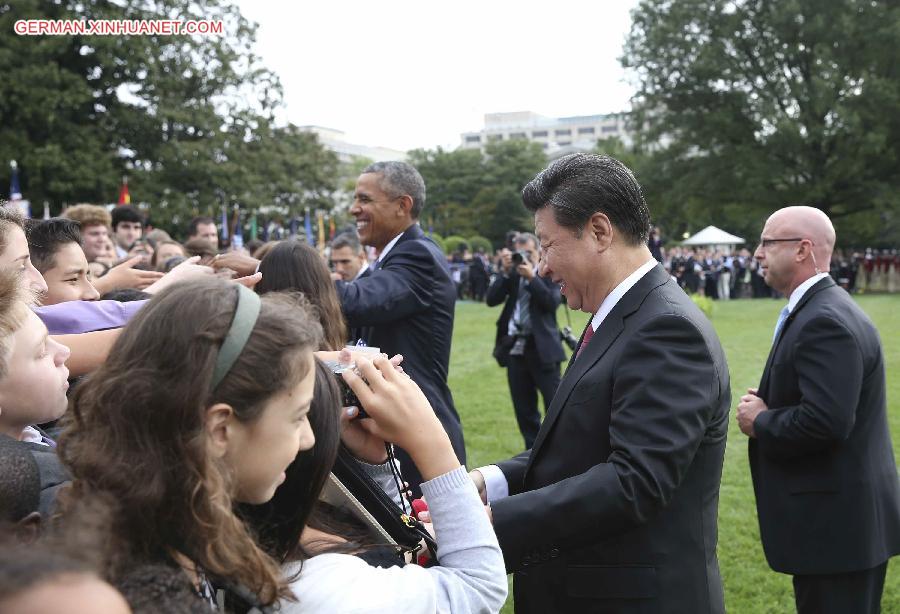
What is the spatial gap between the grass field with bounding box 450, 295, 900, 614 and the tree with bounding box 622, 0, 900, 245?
50.5 feet

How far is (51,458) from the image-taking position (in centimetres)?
172

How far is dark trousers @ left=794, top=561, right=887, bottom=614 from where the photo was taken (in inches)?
142

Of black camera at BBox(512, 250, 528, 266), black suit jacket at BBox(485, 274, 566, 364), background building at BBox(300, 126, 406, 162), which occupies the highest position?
background building at BBox(300, 126, 406, 162)

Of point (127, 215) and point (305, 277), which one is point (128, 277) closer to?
point (305, 277)

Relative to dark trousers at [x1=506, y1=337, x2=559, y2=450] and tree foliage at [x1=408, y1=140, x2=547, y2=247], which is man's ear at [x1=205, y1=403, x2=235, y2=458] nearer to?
dark trousers at [x1=506, y1=337, x2=559, y2=450]

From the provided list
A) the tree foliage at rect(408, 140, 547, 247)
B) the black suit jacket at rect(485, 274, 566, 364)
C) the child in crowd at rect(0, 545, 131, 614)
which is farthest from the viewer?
the tree foliage at rect(408, 140, 547, 247)

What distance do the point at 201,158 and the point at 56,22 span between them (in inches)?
253

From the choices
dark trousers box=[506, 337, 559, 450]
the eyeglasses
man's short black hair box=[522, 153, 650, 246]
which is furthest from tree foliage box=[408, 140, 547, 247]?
man's short black hair box=[522, 153, 650, 246]

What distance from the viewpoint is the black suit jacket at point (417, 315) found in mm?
4562

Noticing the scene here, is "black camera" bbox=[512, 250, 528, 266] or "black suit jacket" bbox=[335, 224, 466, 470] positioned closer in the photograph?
"black suit jacket" bbox=[335, 224, 466, 470]

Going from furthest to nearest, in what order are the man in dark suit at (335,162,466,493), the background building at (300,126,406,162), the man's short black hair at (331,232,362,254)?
the background building at (300,126,406,162) → the man's short black hair at (331,232,362,254) → the man in dark suit at (335,162,466,493)

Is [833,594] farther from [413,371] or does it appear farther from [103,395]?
[103,395]

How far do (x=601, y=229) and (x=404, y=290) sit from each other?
7.15 feet

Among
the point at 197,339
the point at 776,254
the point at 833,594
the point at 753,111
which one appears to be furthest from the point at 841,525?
the point at 753,111
